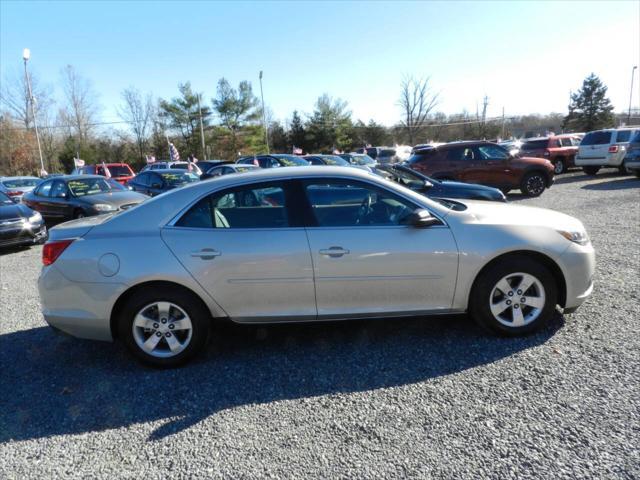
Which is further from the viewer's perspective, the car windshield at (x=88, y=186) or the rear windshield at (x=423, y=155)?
the rear windshield at (x=423, y=155)

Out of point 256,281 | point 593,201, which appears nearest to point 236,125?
point 593,201

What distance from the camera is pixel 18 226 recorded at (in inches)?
334

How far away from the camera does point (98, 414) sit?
2.90 metres

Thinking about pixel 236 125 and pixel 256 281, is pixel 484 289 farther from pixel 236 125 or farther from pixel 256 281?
pixel 236 125

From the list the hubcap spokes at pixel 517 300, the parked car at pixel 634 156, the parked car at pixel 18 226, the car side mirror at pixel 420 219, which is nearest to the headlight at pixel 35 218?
the parked car at pixel 18 226

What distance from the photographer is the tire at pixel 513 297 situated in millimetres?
3492

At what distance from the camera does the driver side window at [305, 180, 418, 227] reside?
137 inches

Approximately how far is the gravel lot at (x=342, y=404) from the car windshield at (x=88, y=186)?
23.4ft

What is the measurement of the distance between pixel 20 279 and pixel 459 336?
256 inches

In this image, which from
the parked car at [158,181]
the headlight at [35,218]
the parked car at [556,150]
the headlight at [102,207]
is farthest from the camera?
the parked car at [556,150]

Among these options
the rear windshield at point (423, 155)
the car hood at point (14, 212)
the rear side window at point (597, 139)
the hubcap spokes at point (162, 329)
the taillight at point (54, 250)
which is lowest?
the hubcap spokes at point (162, 329)

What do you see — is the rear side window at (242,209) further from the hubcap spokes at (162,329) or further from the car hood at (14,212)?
the car hood at (14,212)

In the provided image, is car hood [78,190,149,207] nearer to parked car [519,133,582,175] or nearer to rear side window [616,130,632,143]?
parked car [519,133,582,175]

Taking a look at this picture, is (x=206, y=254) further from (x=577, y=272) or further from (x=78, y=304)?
(x=577, y=272)
